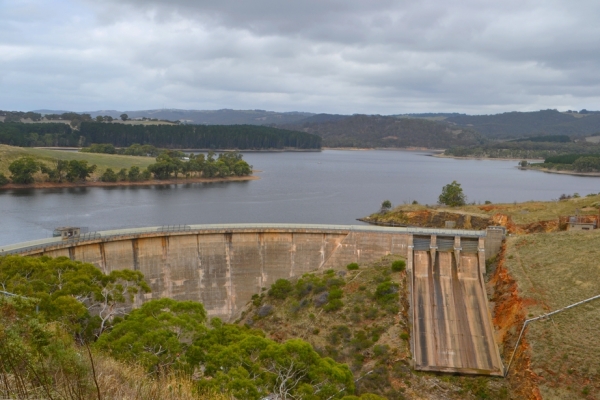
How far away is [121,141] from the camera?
186625mm

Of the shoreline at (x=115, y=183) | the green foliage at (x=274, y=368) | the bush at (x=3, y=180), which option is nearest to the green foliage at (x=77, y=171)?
the shoreline at (x=115, y=183)

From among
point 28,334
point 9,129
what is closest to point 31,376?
point 28,334

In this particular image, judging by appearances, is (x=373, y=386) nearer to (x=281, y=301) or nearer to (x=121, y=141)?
(x=281, y=301)

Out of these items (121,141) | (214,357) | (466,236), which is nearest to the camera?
(214,357)

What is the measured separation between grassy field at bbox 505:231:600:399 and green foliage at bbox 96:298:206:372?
68.0ft

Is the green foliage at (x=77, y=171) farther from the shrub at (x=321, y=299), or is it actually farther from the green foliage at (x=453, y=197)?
the shrub at (x=321, y=299)

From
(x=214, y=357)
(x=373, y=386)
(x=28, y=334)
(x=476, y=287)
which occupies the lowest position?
(x=373, y=386)

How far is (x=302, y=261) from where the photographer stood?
48.8m

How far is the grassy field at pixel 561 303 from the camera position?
30750 mm

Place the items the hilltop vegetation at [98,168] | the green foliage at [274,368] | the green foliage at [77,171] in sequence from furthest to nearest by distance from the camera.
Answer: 1. the green foliage at [77,171]
2. the hilltop vegetation at [98,168]
3. the green foliage at [274,368]

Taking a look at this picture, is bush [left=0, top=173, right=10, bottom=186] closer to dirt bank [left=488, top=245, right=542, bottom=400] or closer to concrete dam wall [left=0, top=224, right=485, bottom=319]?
concrete dam wall [left=0, top=224, right=485, bottom=319]

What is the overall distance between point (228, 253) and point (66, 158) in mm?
95429

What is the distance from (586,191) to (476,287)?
3646 inches

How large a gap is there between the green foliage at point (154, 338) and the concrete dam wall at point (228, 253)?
709 inches
